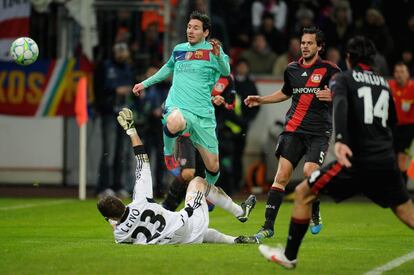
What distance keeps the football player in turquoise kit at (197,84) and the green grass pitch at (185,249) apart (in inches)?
46.7

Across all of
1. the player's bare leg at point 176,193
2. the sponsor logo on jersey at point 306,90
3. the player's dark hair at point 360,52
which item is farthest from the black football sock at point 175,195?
the player's dark hair at point 360,52

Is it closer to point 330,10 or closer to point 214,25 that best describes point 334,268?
point 214,25

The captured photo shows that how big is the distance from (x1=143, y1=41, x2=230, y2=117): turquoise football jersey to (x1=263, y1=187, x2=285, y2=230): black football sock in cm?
139

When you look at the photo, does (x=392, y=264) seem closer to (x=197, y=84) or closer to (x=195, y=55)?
(x=197, y=84)

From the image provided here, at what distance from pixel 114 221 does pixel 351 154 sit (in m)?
3.09

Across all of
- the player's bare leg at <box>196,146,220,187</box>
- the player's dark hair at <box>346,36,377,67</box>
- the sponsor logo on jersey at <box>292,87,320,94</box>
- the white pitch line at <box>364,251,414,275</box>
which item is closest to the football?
the player's bare leg at <box>196,146,220,187</box>

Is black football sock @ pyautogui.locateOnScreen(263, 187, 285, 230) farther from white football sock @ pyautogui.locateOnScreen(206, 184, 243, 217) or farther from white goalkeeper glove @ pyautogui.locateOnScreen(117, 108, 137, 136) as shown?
white goalkeeper glove @ pyautogui.locateOnScreen(117, 108, 137, 136)

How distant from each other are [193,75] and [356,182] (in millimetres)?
4375

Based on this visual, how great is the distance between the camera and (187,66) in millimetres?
12953

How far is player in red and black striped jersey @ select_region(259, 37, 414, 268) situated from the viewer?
893 cm

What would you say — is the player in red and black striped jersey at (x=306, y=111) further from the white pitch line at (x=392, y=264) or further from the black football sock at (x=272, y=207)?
the white pitch line at (x=392, y=264)

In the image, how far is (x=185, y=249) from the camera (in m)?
10.8

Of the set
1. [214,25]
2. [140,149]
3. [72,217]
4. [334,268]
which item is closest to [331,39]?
[214,25]

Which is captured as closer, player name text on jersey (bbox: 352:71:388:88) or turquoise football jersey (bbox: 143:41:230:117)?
player name text on jersey (bbox: 352:71:388:88)
